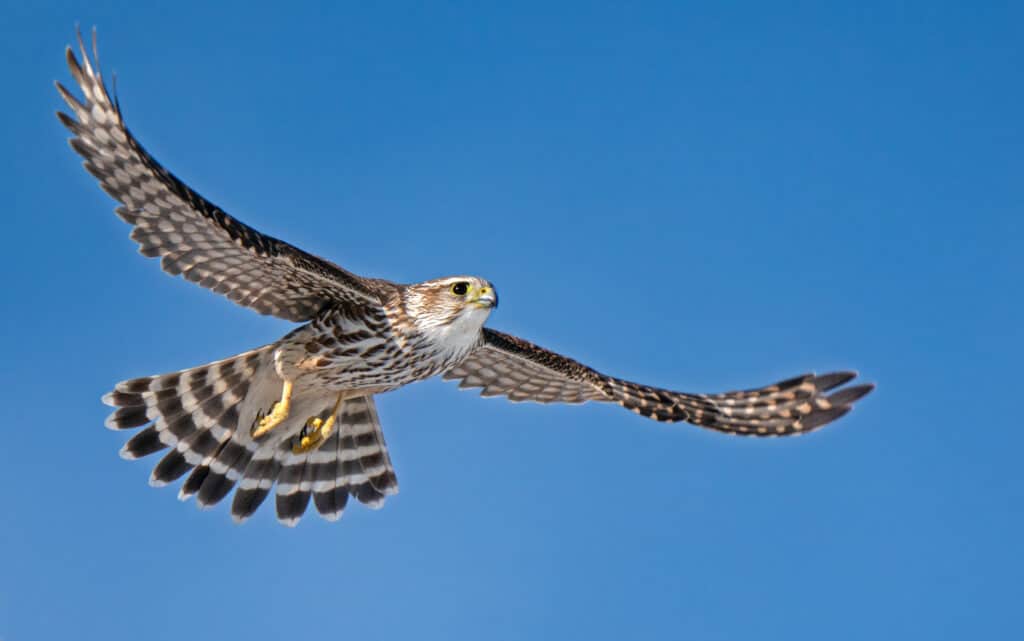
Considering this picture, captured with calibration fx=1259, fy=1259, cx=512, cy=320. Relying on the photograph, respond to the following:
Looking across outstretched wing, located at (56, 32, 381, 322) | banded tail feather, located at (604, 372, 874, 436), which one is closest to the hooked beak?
outstretched wing, located at (56, 32, 381, 322)

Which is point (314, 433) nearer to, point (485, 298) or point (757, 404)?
point (485, 298)

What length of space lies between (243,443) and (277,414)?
2.93 ft

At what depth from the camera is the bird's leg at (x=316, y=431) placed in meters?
12.7

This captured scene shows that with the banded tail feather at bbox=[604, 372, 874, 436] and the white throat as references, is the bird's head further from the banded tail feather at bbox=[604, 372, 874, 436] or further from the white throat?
the banded tail feather at bbox=[604, 372, 874, 436]

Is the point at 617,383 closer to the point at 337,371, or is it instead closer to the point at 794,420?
the point at 794,420

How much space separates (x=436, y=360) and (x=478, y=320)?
56 cm

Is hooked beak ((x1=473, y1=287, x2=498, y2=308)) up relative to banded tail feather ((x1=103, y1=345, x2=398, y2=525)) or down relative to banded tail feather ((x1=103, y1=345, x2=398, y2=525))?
up

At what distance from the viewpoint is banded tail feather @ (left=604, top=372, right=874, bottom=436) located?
12438 millimetres

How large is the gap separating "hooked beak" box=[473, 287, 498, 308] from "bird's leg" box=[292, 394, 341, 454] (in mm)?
2070

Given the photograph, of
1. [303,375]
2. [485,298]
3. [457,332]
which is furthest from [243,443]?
[485,298]

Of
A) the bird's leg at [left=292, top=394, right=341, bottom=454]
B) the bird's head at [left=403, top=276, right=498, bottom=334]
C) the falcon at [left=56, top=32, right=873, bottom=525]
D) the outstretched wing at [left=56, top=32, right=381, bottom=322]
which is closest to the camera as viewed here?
the outstretched wing at [left=56, top=32, right=381, bottom=322]

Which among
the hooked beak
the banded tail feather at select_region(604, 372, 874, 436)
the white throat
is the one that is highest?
the banded tail feather at select_region(604, 372, 874, 436)

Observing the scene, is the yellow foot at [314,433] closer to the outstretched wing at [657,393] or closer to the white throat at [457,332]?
the outstretched wing at [657,393]

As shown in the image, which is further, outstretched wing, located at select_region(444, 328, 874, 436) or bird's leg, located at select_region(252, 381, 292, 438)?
outstretched wing, located at select_region(444, 328, 874, 436)
